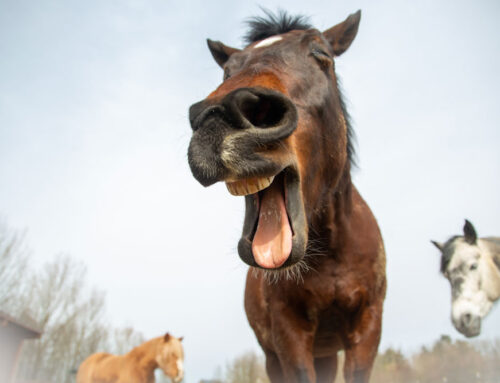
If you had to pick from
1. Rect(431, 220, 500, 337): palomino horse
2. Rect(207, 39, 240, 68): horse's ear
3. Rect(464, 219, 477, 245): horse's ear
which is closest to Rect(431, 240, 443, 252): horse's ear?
Rect(431, 220, 500, 337): palomino horse

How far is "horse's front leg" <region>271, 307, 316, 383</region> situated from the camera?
264 cm

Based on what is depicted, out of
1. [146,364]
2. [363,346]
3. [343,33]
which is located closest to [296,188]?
[363,346]

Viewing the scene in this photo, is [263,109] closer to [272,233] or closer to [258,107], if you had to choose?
[258,107]

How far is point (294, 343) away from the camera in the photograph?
8.86 ft

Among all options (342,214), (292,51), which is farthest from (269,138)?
(342,214)

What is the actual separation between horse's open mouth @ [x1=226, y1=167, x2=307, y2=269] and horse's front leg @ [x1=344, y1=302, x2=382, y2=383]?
4.74 ft

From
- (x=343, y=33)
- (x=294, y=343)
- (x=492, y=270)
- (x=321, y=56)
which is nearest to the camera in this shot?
(x=321, y=56)

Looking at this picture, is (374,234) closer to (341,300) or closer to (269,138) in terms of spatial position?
(341,300)

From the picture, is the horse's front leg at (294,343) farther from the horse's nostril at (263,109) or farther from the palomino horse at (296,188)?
the horse's nostril at (263,109)

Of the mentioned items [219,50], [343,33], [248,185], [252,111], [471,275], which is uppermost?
[219,50]

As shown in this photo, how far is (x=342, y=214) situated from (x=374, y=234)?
535 mm

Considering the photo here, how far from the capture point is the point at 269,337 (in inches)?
135

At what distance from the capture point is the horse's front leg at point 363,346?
2.73 m

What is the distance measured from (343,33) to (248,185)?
2.17 m
